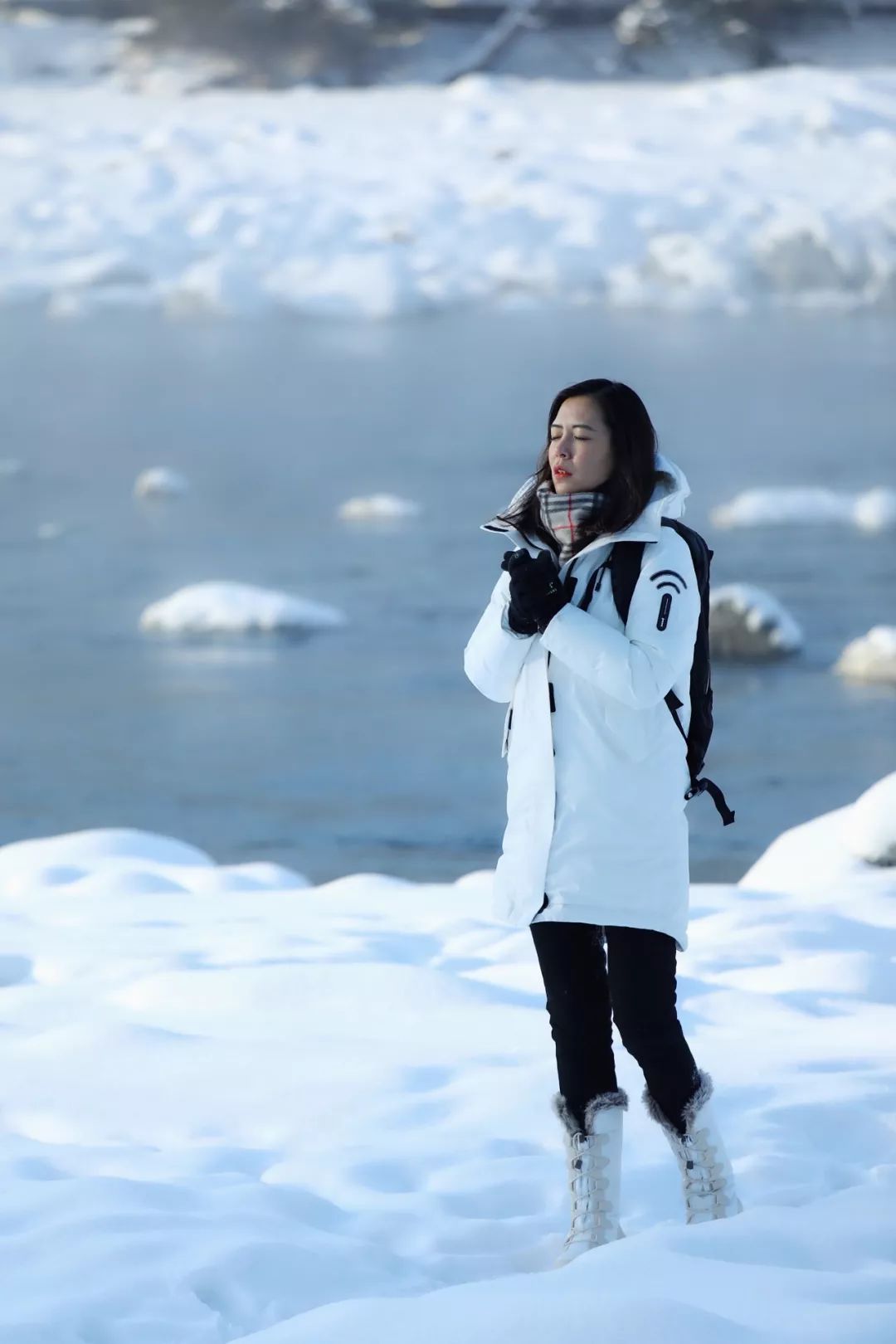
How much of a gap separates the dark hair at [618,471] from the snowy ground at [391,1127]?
1.84ft

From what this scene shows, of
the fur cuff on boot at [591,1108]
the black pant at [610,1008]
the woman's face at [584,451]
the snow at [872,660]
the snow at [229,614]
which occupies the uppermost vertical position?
the snow at [229,614]

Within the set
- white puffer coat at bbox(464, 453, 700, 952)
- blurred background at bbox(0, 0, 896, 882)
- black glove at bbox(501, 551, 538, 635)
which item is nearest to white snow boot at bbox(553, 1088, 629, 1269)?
white puffer coat at bbox(464, 453, 700, 952)

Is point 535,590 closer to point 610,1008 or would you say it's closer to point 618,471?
point 618,471

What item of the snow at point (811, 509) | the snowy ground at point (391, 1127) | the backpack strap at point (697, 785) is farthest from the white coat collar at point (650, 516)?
the snow at point (811, 509)

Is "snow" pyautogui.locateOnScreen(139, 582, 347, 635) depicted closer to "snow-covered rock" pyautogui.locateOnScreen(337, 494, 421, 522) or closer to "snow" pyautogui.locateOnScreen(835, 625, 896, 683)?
"snow" pyautogui.locateOnScreen(835, 625, 896, 683)

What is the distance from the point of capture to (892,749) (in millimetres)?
5934

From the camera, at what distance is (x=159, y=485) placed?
33.5 feet

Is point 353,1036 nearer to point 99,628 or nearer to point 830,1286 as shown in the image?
point 830,1286

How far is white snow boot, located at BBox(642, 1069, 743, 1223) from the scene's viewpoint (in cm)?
141

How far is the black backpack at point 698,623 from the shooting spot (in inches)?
53.6

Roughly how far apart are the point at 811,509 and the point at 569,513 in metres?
8.24

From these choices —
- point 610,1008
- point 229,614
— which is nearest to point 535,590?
point 610,1008

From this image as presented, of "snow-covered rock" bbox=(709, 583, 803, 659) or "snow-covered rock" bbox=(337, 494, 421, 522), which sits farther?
"snow-covered rock" bbox=(337, 494, 421, 522)

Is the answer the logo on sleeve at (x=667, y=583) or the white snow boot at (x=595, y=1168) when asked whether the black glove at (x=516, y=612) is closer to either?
the logo on sleeve at (x=667, y=583)
